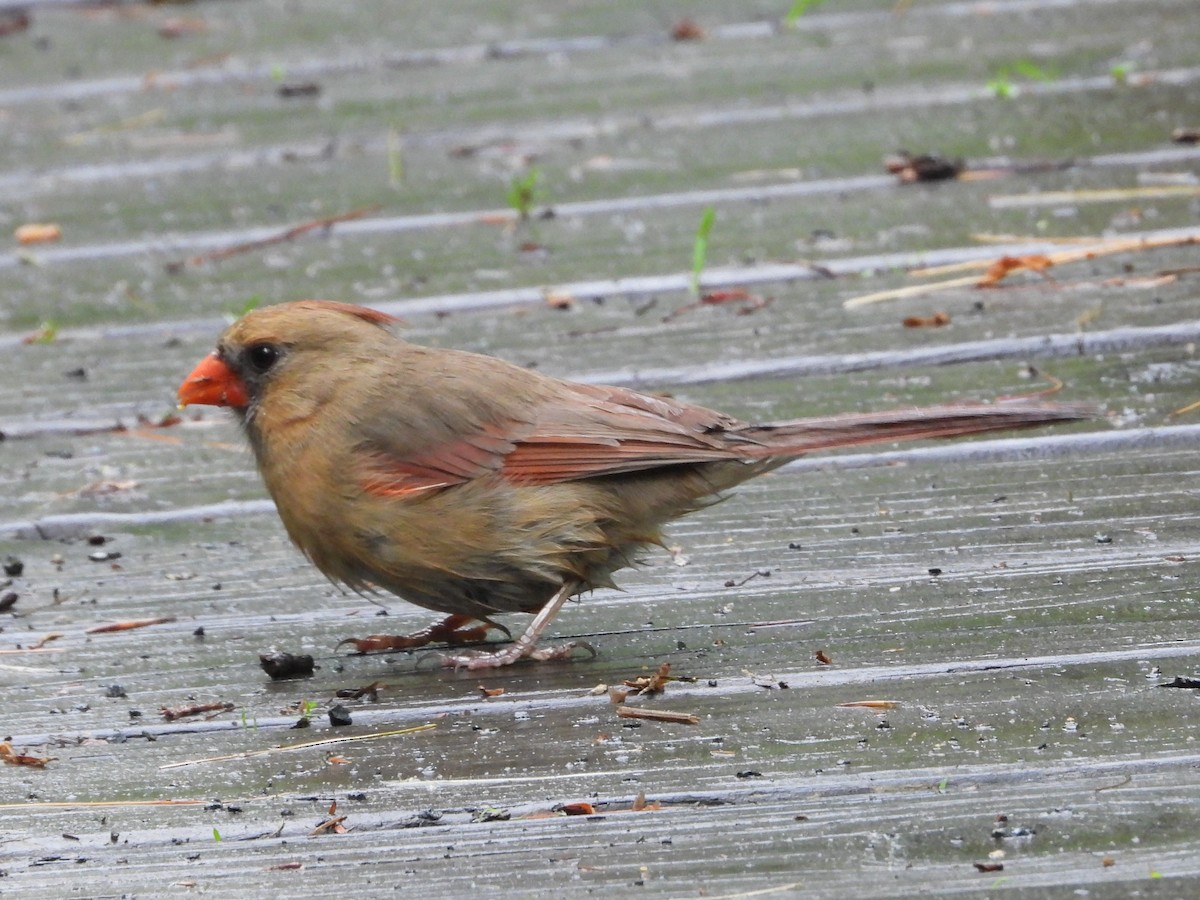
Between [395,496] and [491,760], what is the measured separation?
912 millimetres

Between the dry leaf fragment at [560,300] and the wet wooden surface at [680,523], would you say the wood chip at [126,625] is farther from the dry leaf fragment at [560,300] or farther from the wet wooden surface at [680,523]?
the dry leaf fragment at [560,300]

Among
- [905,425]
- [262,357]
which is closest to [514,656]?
[905,425]

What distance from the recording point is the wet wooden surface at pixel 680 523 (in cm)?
226

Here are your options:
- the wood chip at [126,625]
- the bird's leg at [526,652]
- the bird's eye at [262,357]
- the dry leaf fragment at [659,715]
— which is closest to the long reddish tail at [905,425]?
the bird's leg at [526,652]

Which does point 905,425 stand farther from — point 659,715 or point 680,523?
point 659,715

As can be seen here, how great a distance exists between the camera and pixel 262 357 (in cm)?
368

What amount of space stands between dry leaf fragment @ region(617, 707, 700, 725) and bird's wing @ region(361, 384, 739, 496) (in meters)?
0.76

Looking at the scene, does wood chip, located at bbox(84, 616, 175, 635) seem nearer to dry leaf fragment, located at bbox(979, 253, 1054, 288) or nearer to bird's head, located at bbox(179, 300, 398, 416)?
bird's head, located at bbox(179, 300, 398, 416)

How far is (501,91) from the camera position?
21.4 feet

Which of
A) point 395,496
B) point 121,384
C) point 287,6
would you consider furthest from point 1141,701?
point 287,6

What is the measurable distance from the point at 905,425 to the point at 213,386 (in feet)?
4.63

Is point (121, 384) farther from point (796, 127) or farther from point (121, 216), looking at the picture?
point (796, 127)

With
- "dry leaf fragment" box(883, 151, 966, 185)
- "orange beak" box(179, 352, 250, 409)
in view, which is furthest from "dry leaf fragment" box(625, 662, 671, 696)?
"dry leaf fragment" box(883, 151, 966, 185)

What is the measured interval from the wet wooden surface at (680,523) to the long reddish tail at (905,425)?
0.18 m
